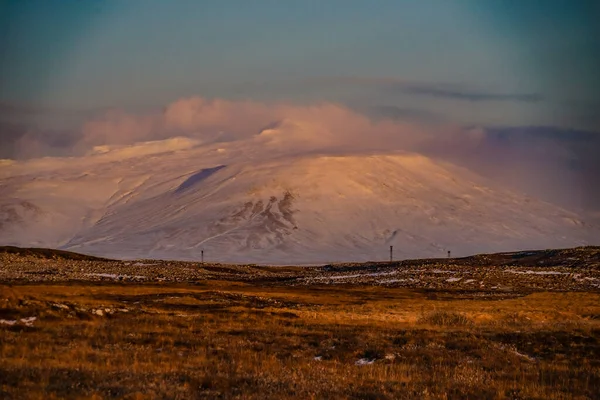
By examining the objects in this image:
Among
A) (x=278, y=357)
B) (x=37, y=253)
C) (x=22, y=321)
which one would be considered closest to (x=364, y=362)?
(x=278, y=357)

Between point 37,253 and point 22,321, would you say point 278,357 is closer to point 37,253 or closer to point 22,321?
point 22,321

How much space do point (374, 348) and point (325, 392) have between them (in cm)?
1063

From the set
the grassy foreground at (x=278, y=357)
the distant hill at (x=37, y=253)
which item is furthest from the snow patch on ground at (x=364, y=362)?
the distant hill at (x=37, y=253)

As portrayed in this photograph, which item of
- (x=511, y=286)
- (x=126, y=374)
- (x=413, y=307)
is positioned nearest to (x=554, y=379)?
(x=126, y=374)

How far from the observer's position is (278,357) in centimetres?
2792

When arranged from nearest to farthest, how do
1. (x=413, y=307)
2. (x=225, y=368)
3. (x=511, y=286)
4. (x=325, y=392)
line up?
1. (x=325, y=392)
2. (x=225, y=368)
3. (x=413, y=307)
4. (x=511, y=286)

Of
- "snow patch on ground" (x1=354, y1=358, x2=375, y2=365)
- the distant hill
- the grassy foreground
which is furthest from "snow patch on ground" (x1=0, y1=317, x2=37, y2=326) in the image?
the distant hill

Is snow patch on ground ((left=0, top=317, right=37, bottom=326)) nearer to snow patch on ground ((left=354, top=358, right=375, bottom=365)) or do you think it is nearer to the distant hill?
snow patch on ground ((left=354, top=358, right=375, bottom=365))

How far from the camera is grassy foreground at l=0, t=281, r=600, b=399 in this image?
798 inches

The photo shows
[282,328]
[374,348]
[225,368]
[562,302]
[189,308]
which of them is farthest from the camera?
[562,302]

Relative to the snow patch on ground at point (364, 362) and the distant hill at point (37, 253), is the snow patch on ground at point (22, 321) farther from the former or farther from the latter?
the distant hill at point (37, 253)

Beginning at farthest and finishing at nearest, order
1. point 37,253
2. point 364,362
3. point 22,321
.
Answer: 1. point 37,253
2. point 22,321
3. point 364,362

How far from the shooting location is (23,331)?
31.3 meters

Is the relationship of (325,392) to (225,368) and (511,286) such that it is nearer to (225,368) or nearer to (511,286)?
(225,368)
